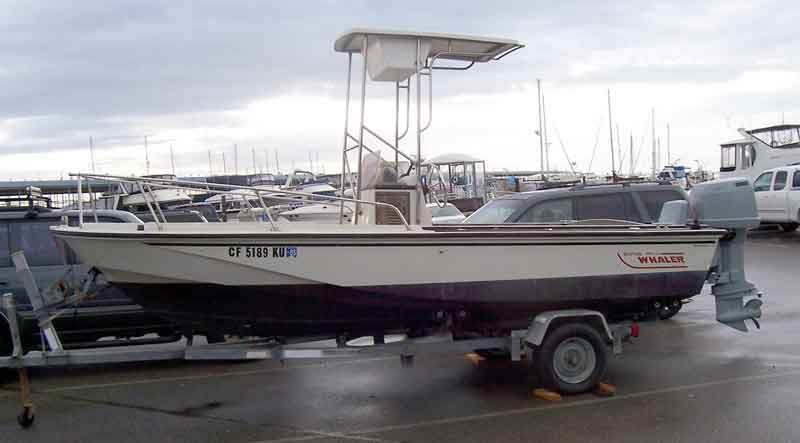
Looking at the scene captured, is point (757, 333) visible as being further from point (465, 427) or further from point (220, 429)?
point (220, 429)

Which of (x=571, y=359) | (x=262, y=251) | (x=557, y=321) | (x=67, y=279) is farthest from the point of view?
(x=67, y=279)

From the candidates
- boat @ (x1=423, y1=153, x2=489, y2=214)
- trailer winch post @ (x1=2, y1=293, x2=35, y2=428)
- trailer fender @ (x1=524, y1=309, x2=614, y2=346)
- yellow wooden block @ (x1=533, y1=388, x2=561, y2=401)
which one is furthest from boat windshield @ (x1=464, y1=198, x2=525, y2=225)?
boat @ (x1=423, y1=153, x2=489, y2=214)

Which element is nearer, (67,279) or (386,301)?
(386,301)

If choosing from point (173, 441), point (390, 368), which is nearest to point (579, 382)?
point (390, 368)

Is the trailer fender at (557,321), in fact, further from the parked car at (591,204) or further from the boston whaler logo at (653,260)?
the parked car at (591,204)

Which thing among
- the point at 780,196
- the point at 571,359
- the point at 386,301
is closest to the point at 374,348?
the point at 386,301

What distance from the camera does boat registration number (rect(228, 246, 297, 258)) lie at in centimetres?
533

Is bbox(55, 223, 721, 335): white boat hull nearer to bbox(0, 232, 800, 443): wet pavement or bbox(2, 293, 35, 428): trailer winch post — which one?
bbox(2, 293, 35, 428): trailer winch post

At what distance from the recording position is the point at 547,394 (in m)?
6.27

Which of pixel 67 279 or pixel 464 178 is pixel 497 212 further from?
pixel 464 178

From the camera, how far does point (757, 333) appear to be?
8.36m

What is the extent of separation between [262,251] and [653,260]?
3569 millimetres

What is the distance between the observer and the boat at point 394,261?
17.7 feet

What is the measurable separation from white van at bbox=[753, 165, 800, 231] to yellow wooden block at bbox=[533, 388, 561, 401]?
15.0 metres
